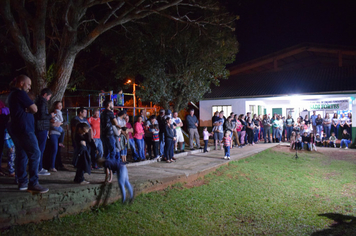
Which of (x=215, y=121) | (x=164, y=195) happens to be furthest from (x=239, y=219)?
(x=215, y=121)

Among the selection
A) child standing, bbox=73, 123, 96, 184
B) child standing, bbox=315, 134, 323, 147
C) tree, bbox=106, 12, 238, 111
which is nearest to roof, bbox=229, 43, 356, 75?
child standing, bbox=315, 134, 323, 147

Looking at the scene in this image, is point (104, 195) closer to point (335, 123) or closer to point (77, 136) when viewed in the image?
point (77, 136)

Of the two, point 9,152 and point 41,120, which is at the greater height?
point 41,120

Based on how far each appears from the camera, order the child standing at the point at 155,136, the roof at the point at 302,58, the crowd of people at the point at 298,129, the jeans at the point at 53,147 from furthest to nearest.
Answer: the roof at the point at 302,58 < the crowd of people at the point at 298,129 < the child standing at the point at 155,136 < the jeans at the point at 53,147

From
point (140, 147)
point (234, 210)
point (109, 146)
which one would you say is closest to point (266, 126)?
point (140, 147)

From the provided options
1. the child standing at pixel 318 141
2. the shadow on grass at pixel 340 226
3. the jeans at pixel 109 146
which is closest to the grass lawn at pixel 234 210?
the shadow on grass at pixel 340 226

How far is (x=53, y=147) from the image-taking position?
6.61 meters

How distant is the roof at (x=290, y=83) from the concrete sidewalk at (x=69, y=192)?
454 inches

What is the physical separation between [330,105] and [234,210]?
551 inches

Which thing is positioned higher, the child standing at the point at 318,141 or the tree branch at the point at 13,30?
the tree branch at the point at 13,30

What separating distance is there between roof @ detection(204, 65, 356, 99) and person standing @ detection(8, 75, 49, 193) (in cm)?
1528

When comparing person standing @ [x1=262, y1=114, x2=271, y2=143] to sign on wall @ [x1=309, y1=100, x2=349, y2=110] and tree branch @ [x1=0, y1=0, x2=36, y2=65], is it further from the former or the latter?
tree branch @ [x1=0, y1=0, x2=36, y2=65]

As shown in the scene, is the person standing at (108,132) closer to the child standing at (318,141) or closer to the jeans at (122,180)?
the jeans at (122,180)

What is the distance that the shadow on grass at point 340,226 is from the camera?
4.67 metres
